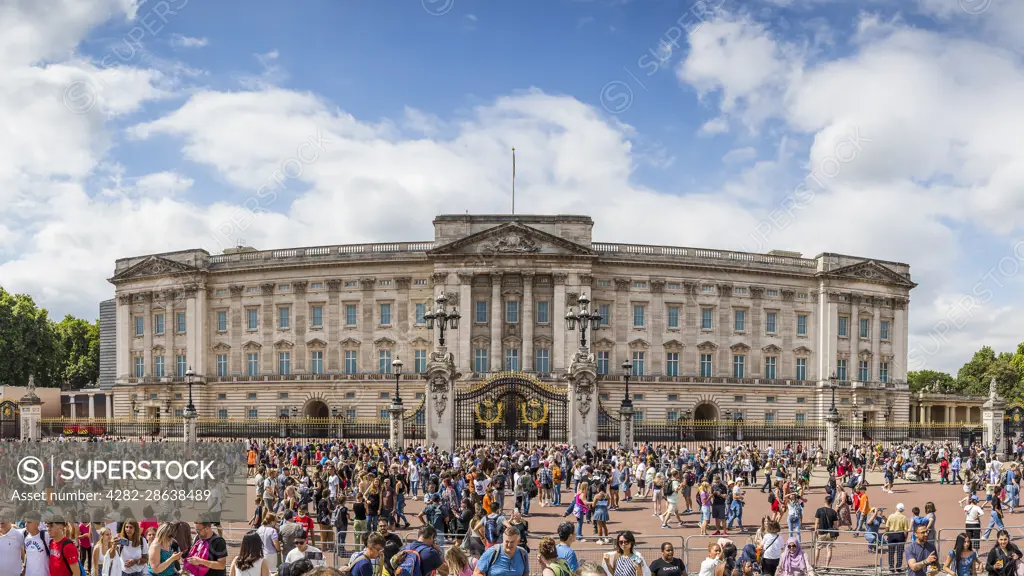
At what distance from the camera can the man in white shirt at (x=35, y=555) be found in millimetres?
11148

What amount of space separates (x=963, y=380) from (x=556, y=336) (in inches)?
2883

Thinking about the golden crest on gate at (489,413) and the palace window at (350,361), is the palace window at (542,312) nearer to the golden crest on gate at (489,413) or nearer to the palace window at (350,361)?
the palace window at (350,361)

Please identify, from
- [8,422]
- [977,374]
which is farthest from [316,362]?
[977,374]

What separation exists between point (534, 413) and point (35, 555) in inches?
1218

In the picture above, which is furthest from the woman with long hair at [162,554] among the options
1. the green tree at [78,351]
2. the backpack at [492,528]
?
the green tree at [78,351]

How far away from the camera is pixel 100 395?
248 feet

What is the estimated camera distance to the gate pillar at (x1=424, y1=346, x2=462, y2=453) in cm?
3706

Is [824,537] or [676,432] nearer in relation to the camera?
[824,537]

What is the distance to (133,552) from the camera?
11.0m

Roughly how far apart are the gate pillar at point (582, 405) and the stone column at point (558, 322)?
75.6ft

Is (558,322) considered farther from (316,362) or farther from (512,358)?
(316,362)

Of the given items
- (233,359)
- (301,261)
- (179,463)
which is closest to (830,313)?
(301,261)

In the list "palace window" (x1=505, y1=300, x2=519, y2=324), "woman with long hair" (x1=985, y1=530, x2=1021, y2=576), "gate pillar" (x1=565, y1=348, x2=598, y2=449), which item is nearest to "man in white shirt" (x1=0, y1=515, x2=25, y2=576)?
"woman with long hair" (x1=985, y1=530, x2=1021, y2=576)

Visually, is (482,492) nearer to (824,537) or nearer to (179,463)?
(824,537)
